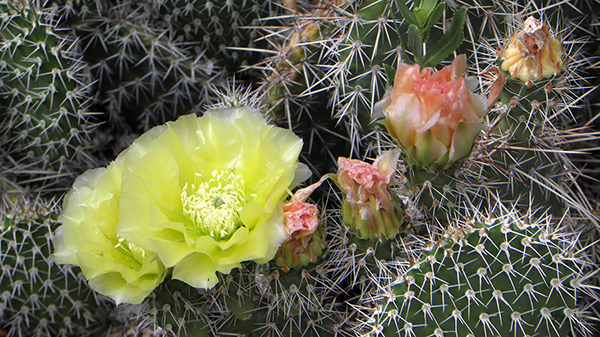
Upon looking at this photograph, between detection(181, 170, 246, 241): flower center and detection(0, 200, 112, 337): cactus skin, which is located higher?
detection(181, 170, 246, 241): flower center

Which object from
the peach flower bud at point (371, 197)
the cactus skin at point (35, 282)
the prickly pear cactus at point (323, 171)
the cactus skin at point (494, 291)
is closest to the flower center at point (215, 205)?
the prickly pear cactus at point (323, 171)

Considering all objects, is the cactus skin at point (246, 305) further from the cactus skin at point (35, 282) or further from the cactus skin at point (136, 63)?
the cactus skin at point (136, 63)

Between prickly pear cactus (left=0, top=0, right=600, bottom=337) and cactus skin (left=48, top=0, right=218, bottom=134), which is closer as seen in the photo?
prickly pear cactus (left=0, top=0, right=600, bottom=337)

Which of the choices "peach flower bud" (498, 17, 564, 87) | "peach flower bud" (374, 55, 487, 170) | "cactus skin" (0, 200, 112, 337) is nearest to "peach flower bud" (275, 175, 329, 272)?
"peach flower bud" (374, 55, 487, 170)

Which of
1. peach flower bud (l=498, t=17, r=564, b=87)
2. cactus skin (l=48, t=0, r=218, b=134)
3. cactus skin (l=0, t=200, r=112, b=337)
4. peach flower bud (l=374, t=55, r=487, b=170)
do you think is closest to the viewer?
peach flower bud (l=374, t=55, r=487, b=170)

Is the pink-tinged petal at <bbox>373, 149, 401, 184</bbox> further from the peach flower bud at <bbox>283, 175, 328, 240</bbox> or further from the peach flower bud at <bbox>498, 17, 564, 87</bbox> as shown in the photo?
the peach flower bud at <bbox>498, 17, 564, 87</bbox>

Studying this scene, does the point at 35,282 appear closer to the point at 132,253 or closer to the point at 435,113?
the point at 132,253
